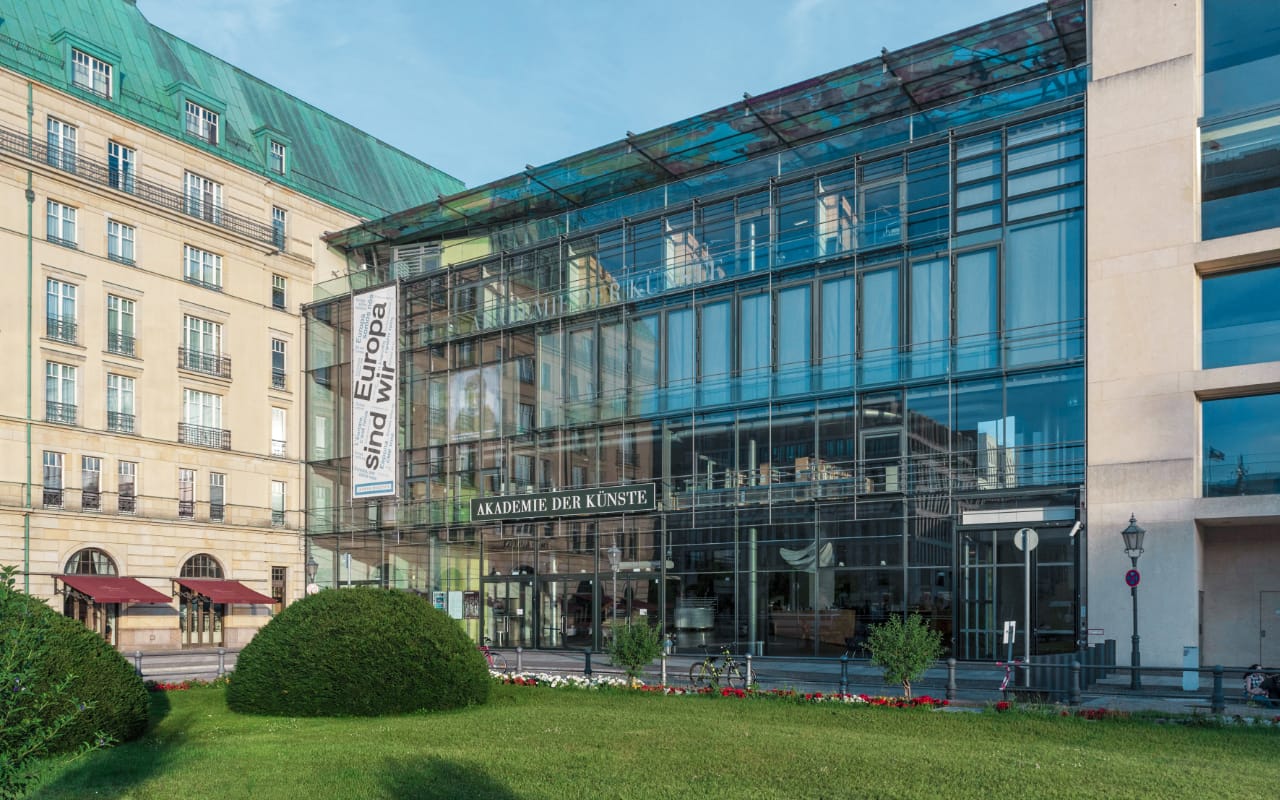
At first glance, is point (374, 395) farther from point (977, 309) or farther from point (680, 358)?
point (977, 309)

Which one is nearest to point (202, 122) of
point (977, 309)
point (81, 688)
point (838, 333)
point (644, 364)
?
point (644, 364)

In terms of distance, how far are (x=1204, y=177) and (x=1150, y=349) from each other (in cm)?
431

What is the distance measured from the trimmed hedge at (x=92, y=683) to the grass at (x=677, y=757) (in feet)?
1.23

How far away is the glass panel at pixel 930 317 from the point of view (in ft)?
103

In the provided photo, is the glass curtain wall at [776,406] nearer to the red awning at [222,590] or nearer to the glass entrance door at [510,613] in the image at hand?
the glass entrance door at [510,613]

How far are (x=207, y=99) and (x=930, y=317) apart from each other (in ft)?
110

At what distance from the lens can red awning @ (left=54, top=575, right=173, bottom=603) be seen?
3997 centimetres

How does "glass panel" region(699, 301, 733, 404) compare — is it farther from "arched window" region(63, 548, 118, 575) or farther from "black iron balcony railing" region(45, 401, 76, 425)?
"arched window" region(63, 548, 118, 575)

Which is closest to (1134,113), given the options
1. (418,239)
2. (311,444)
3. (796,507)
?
(796,507)

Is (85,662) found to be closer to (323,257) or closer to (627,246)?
(627,246)

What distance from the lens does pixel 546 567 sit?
39781mm

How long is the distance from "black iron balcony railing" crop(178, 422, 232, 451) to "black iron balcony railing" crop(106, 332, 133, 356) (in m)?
3.68

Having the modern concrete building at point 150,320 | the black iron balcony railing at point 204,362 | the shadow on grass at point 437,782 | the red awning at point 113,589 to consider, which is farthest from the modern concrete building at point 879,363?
the shadow on grass at point 437,782

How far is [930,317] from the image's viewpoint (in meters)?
31.8
